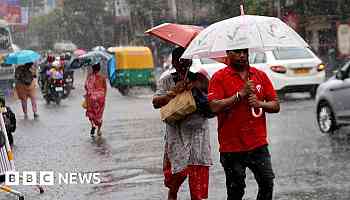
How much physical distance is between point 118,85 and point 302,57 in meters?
10.0

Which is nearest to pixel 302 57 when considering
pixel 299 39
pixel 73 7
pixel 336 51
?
pixel 299 39

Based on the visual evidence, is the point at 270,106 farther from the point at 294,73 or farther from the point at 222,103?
the point at 294,73

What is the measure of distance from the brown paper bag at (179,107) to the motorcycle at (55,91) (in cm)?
1742

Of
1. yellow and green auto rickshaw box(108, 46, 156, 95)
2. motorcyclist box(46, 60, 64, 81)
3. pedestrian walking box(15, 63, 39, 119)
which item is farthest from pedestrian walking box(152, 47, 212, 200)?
yellow and green auto rickshaw box(108, 46, 156, 95)

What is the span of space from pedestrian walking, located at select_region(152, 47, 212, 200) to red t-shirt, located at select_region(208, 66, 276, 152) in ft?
2.40

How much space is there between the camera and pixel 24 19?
63.2 metres

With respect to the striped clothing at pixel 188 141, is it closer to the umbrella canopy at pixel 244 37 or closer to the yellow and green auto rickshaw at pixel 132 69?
the umbrella canopy at pixel 244 37

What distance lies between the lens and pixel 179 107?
20.7 ft

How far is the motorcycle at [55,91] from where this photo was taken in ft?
77.0

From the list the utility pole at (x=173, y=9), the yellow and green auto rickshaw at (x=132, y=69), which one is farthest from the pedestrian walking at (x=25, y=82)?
the utility pole at (x=173, y=9)

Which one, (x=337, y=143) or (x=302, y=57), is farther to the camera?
(x=302, y=57)

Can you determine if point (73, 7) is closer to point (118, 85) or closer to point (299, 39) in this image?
point (118, 85)

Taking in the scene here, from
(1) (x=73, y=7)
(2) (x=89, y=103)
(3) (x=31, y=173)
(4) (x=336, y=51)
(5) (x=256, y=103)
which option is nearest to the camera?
(5) (x=256, y=103)

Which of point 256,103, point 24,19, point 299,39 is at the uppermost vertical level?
point 299,39
